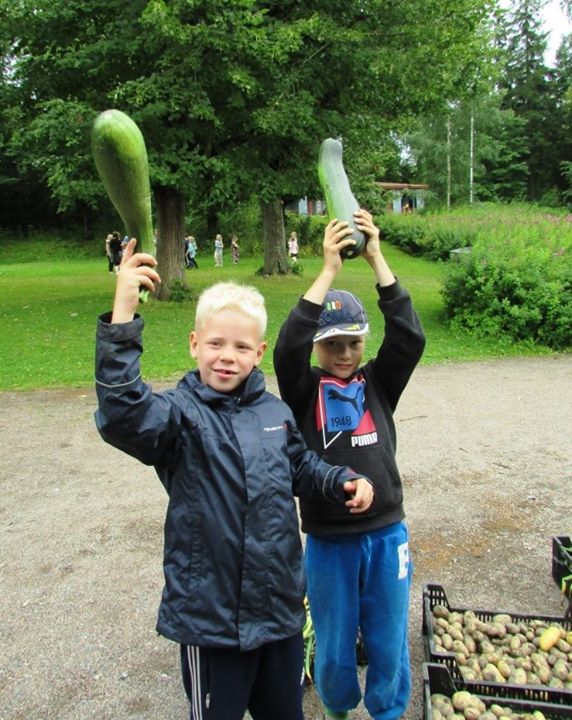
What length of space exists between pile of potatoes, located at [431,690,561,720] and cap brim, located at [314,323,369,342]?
5.03ft

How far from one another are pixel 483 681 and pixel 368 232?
1948mm

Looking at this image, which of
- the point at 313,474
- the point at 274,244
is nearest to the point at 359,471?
the point at 313,474

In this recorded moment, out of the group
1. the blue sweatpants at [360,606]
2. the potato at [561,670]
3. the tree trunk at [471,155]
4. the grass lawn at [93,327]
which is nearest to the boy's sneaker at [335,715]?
the blue sweatpants at [360,606]

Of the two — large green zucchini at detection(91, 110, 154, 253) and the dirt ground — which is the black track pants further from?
large green zucchini at detection(91, 110, 154, 253)

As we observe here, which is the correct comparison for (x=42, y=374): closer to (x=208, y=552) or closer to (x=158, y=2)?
(x=158, y=2)

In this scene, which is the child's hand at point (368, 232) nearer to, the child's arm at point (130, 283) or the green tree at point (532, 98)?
the child's arm at point (130, 283)

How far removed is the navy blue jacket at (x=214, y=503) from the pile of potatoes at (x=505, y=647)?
129 centimetres

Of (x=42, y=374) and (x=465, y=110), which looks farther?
(x=465, y=110)

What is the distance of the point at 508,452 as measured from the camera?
645 centimetres

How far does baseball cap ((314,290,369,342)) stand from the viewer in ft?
8.54

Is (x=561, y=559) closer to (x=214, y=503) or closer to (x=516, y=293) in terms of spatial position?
(x=214, y=503)

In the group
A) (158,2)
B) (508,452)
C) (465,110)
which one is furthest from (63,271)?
(465,110)

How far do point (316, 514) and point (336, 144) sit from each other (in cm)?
152

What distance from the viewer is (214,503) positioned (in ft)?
6.79
